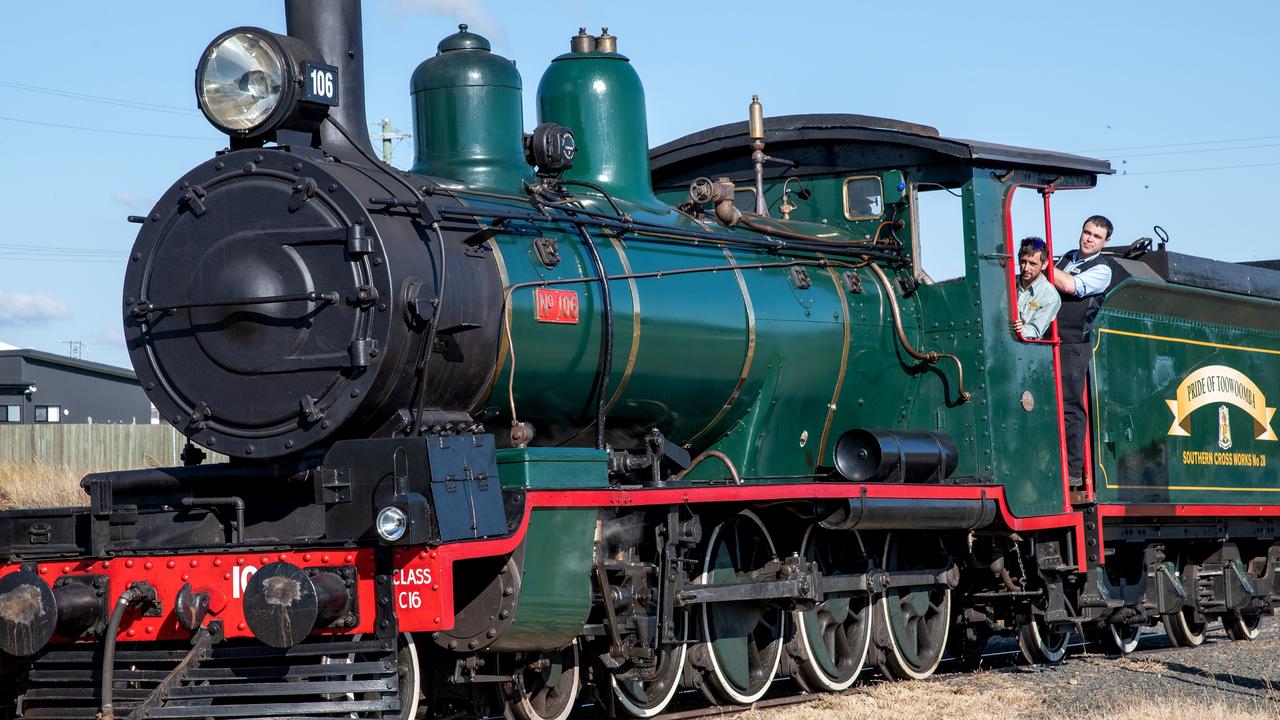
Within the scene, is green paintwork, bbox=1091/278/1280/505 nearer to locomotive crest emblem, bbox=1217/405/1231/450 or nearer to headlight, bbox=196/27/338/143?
locomotive crest emblem, bbox=1217/405/1231/450

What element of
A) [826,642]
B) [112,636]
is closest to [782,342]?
[826,642]

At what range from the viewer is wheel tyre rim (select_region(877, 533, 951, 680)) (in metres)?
9.67

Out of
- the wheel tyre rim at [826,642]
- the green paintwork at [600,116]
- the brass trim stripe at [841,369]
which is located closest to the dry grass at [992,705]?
the wheel tyre rim at [826,642]

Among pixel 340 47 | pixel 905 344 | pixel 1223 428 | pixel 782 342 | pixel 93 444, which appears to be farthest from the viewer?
pixel 93 444

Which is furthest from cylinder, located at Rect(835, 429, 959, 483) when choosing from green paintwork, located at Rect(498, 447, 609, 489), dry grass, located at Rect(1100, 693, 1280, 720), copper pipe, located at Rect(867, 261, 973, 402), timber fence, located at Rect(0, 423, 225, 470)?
timber fence, located at Rect(0, 423, 225, 470)

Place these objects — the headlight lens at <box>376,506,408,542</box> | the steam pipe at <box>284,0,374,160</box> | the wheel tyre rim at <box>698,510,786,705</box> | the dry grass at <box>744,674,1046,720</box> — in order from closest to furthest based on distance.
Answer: the headlight lens at <box>376,506,408,542</box>, the steam pipe at <box>284,0,374,160</box>, the dry grass at <box>744,674,1046,720</box>, the wheel tyre rim at <box>698,510,786,705</box>

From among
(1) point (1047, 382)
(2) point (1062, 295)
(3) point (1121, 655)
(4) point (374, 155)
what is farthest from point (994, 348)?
(4) point (374, 155)

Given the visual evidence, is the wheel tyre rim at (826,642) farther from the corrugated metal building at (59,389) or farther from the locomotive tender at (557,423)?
the corrugated metal building at (59,389)

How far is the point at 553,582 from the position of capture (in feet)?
22.2

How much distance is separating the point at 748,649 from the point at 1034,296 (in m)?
3.11

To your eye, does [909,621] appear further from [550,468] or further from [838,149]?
[550,468]

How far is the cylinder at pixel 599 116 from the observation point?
871 centimetres

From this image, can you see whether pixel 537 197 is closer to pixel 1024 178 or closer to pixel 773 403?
pixel 773 403

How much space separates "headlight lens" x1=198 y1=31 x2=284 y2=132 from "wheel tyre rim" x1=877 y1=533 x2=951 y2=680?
4732 mm
